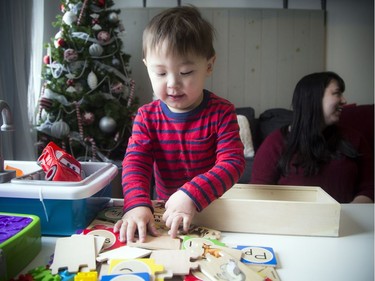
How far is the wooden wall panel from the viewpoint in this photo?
291cm

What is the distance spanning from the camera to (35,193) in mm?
507

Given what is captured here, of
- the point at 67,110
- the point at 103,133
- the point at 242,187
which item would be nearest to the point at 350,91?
the point at 103,133

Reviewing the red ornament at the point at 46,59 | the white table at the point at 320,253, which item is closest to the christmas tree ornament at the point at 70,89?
the red ornament at the point at 46,59

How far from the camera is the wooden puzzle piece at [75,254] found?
1.33 feet

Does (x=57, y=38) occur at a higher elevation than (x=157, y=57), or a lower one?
higher

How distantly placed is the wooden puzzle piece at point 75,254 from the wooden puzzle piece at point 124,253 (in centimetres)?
1

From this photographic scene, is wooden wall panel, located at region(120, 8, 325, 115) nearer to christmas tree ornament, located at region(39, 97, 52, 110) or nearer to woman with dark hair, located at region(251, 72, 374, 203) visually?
christmas tree ornament, located at region(39, 97, 52, 110)

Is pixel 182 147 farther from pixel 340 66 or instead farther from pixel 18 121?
pixel 340 66

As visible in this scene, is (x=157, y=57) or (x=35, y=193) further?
(x=157, y=57)

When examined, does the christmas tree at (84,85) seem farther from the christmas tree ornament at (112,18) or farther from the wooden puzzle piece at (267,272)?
the wooden puzzle piece at (267,272)

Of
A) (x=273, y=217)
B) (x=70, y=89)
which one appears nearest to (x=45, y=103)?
(x=70, y=89)

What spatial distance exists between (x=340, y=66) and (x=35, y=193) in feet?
10.2

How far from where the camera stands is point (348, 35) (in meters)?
2.95

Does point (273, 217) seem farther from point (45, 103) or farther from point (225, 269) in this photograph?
point (45, 103)
